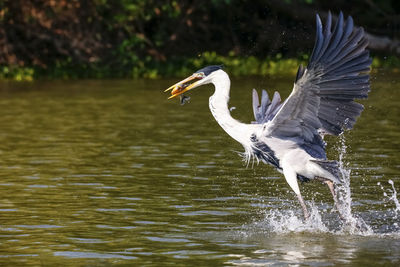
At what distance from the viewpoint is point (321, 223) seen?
8.63 m

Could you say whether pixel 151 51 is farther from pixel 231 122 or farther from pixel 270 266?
pixel 270 266

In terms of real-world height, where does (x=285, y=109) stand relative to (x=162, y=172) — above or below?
above

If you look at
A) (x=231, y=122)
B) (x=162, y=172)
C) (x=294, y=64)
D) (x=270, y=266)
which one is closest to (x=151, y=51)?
(x=294, y=64)

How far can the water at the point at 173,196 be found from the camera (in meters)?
7.63

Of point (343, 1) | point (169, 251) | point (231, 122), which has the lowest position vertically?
point (169, 251)

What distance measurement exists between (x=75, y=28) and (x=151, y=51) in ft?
6.40

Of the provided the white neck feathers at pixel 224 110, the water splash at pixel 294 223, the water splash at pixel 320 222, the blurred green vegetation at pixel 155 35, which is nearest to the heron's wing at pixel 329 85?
the white neck feathers at pixel 224 110

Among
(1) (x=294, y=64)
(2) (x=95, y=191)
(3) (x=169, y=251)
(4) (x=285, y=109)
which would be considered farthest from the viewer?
(1) (x=294, y=64)

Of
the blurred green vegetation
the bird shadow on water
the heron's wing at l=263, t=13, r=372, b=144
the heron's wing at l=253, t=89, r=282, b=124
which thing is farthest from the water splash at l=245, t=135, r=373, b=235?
the blurred green vegetation

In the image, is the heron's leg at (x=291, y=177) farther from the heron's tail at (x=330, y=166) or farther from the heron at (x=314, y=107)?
the heron's tail at (x=330, y=166)

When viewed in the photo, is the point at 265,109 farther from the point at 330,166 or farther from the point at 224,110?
the point at 330,166

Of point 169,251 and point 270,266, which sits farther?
point 169,251

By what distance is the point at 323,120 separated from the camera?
841cm

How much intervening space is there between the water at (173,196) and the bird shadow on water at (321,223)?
1cm
